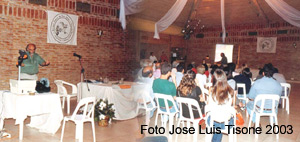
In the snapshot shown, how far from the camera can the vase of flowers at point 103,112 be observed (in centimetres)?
475

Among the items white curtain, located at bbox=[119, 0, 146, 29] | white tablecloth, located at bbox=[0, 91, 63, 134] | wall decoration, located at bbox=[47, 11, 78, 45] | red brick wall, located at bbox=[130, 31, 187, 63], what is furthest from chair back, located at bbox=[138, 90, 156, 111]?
red brick wall, located at bbox=[130, 31, 187, 63]

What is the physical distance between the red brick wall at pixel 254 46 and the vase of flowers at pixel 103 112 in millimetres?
11257

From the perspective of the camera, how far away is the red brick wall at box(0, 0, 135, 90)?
616 centimetres

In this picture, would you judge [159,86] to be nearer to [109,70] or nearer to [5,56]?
[5,56]

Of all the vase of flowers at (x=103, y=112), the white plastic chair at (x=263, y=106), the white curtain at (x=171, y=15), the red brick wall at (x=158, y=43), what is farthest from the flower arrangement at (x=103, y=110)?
the red brick wall at (x=158, y=43)

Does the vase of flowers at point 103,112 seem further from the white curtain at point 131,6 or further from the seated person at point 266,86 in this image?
the seated person at point 266,86

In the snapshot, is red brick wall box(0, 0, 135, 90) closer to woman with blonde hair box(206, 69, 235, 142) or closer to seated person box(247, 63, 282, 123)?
woman with blonde hair box(206, 69, 235, 142)

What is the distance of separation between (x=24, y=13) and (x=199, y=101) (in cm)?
491

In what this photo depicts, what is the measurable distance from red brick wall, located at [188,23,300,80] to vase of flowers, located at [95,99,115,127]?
11.3 meters

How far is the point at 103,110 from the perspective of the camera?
4.78 metres

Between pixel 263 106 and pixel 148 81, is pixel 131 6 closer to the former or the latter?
pixel 148 81

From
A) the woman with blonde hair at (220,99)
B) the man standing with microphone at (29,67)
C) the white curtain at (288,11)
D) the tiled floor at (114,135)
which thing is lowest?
the tiled floor at (114,135)

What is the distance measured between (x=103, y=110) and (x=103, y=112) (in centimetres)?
4

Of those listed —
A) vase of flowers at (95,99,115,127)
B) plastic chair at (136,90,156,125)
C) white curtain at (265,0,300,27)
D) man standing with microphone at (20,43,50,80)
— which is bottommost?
vase of flowers at (95,99,115,127)
